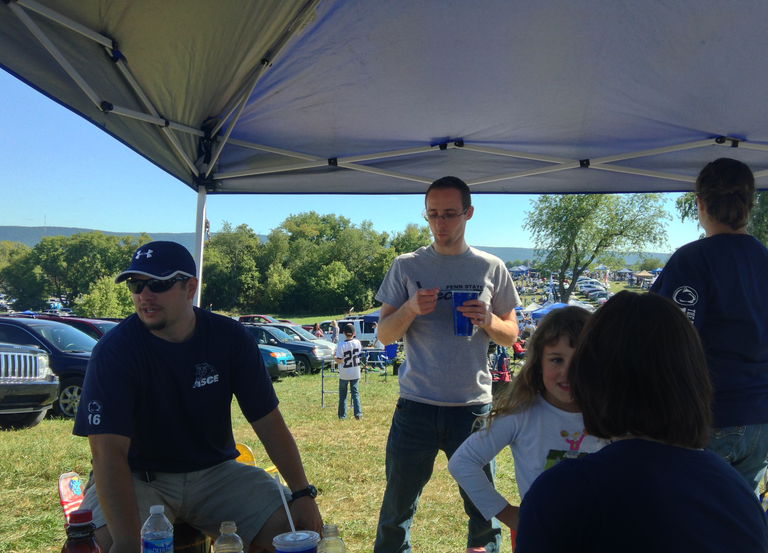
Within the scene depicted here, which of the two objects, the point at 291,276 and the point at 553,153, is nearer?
the point at 553,153

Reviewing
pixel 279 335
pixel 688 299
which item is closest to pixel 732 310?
pixel 688 299

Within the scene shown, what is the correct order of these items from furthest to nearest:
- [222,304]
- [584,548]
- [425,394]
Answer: [222,304]
[425,394]
[584,548]

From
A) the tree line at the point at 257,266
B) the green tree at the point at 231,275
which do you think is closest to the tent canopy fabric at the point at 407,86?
the tree line at the point at 257,266

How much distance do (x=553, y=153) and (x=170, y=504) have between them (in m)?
3.30

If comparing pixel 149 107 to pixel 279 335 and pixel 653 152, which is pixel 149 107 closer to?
pixel 653 152

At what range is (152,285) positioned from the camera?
6.73 ft

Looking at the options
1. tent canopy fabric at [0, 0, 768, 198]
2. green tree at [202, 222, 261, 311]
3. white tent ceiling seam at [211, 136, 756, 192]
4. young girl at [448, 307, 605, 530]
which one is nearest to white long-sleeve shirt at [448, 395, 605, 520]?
young girl at [448, 307, 605, 530]

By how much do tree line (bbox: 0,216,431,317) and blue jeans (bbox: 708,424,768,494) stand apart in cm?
6110

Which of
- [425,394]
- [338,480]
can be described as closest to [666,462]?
[425,394]

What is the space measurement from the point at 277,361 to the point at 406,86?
46.9 feet

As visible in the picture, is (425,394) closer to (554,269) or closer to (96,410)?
(96,410)

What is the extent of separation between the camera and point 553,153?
3.80 metres

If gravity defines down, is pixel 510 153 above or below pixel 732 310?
above

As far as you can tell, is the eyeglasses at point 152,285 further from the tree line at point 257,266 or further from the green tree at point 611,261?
the tree line at point 257,266
